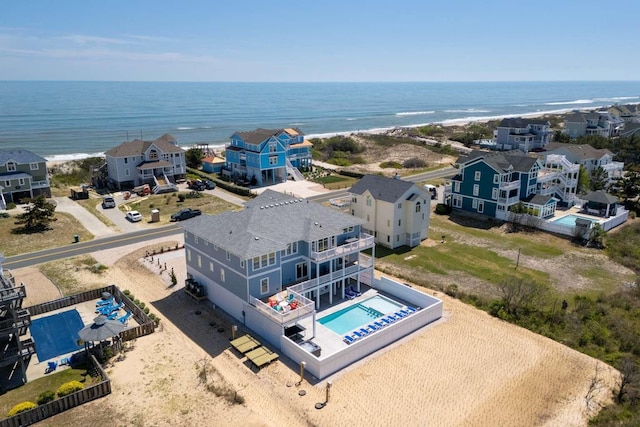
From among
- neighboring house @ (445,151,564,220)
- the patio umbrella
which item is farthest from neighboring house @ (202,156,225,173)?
the patio umbrella

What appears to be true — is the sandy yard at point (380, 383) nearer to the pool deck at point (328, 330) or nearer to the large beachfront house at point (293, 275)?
the large beachfront house at point (293, 275)

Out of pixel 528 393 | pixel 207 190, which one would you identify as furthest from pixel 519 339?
pixel 207 190

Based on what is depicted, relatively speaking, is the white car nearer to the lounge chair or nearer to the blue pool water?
the lounge chair

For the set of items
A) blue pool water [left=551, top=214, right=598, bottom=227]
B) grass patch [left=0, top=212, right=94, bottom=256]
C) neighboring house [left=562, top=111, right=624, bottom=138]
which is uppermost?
neighboring house [left=562, top=111, right=624, bottom=138]

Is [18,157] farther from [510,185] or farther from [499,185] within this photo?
[510,185]

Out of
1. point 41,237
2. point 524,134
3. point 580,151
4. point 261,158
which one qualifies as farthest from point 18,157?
point 524,134

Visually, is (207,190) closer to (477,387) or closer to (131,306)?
(131,306)

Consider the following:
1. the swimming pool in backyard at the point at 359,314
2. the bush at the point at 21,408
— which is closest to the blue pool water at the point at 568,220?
the swimming pool in backyard at the point at 359,314
